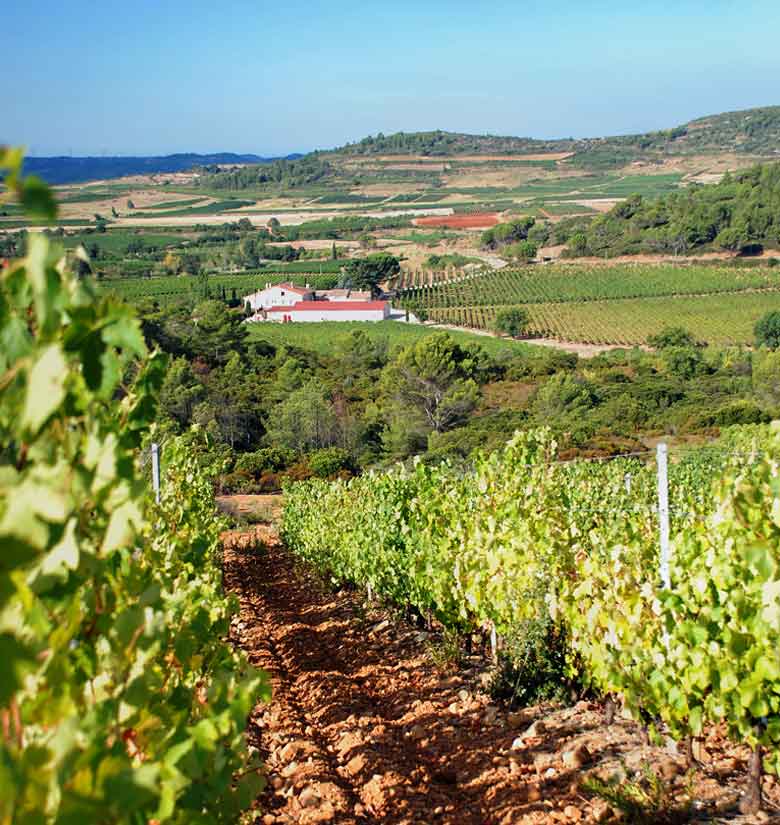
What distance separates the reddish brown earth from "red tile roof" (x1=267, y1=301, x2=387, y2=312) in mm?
53791

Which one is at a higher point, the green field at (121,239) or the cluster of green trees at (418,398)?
the green field at (121,239)

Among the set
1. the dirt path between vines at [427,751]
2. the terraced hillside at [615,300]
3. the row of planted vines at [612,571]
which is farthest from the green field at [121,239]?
the dirt path between vines at [427,751]

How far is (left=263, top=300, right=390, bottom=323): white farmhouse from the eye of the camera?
6956 cm

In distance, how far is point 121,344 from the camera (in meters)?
1.47

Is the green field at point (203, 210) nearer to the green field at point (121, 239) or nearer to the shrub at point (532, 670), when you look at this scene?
the green field at point (121, 239)

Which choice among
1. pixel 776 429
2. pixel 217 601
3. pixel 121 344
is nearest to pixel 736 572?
pixel 776 429

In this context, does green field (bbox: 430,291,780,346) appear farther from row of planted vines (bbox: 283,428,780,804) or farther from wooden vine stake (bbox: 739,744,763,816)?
wooden vine stake (bbox: 739,744,763,816)

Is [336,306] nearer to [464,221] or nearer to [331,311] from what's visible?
[331,311]

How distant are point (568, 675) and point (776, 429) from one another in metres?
2.28

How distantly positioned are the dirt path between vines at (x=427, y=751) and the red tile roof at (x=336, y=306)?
208 ft

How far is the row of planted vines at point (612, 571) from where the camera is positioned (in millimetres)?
3623

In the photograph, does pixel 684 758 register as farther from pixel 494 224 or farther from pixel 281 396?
pixel 494 224

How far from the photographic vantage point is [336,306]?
70938mm

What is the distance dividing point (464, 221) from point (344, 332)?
6544 centimetres
